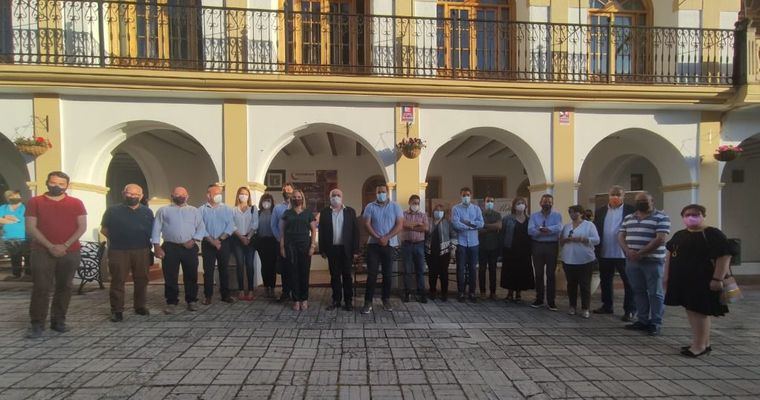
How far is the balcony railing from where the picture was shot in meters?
8.27

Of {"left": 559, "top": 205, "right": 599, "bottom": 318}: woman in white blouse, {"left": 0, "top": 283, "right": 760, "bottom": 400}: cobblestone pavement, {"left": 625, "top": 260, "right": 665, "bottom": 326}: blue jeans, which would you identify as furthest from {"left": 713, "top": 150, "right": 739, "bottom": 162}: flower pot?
{"left": 625, "top": 260, "right": 665, "bottom": 326}: blue jeans

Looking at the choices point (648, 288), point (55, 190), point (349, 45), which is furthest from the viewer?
point (349, 45)

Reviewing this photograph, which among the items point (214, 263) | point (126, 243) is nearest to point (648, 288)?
point (214, 263)

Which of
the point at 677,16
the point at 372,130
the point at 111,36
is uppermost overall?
the point at 677,16

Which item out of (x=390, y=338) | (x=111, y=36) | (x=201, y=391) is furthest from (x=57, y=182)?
(x=111, y=36)

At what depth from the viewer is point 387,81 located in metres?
8.52

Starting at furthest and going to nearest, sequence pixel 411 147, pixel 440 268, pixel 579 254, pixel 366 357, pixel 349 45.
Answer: pixel 349 45 → pixel 411 147 → pixel 440 268 → pixel 579 254 → pixel 366 357

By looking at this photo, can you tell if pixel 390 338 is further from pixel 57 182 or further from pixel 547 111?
pixel 547 111

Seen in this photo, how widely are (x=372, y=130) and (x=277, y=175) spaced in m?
5.39

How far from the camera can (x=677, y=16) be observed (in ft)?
31.6

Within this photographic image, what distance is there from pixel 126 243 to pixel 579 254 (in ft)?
20.2

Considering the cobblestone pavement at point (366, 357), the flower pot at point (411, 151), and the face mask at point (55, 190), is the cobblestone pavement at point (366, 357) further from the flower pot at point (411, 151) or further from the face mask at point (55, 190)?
the flower pot at point (411, 151)

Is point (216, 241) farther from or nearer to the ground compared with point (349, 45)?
nearer to the ground

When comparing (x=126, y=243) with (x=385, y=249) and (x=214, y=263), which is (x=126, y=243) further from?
(x=385, y=249)
